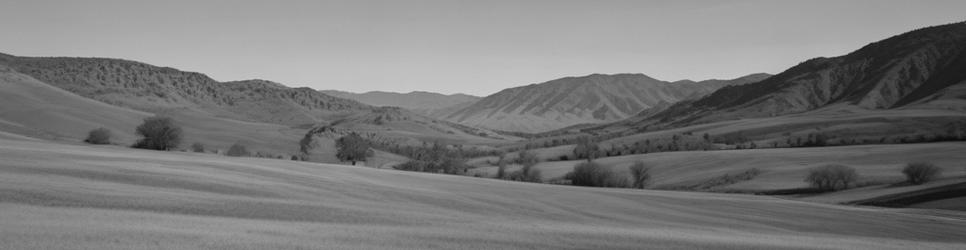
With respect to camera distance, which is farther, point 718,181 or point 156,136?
point 718,181

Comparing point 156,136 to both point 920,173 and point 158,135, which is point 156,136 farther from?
point 920,173

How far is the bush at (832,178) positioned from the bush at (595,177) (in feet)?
74.7

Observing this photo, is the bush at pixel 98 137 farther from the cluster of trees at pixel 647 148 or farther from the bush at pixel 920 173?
the bush at pixel 920 173

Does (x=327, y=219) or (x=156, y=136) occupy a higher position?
(x=156, y=136)

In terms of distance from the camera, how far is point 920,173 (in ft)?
255

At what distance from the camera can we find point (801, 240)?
2758cm

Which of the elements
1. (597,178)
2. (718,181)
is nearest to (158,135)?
(597,178)

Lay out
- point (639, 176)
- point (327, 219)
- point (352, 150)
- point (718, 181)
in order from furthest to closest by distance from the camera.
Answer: point (352, 150) < point (639, 176) < point (718, 181) < point (327, 219)

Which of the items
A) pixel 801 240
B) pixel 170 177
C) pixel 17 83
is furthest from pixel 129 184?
pixel 17 83

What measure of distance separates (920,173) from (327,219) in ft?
255

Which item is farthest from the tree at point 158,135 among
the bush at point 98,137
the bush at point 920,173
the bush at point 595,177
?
the bush at point 920,173

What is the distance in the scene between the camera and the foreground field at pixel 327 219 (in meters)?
16.9

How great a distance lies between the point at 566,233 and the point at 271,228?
10.1m

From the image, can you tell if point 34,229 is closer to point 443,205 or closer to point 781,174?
point 443,205
